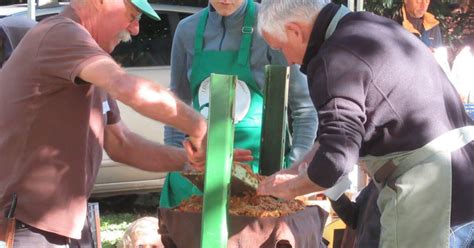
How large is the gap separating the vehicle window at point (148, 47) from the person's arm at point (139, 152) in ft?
11.2

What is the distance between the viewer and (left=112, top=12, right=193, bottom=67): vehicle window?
20.3ft

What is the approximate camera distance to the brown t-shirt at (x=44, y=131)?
216 cm

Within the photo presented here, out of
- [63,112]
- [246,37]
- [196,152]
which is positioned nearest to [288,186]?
[196,152]

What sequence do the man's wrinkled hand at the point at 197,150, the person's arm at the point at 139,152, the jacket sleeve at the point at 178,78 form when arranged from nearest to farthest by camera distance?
the man's wrinkled hand at the point at 197,150, the person's arm at the point at 139,152, the jacket sleeve at the point at 178,78

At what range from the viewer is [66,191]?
2273 millimetres

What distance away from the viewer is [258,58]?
10.0 feet

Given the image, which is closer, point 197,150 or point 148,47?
point 197,150

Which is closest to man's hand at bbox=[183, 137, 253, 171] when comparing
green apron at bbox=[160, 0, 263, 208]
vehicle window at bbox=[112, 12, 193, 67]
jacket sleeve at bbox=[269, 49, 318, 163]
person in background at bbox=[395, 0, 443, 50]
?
green apron at bbox=[160, 0, 263, 208]

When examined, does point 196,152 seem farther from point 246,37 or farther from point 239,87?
point 246,37

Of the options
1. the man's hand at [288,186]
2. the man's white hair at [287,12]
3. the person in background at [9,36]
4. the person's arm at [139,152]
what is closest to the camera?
the man's hand at [288,186]

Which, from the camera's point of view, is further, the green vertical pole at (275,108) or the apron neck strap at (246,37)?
the apron neck strap at (246,37)

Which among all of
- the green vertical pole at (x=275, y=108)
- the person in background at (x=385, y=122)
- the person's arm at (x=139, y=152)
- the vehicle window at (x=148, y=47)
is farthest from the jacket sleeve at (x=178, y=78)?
the vehicle window at (x=148, y=47)

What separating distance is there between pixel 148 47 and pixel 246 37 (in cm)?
329

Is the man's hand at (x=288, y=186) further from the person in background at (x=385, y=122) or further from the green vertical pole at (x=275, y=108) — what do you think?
the green vertical pole at (x=275, y=108)
